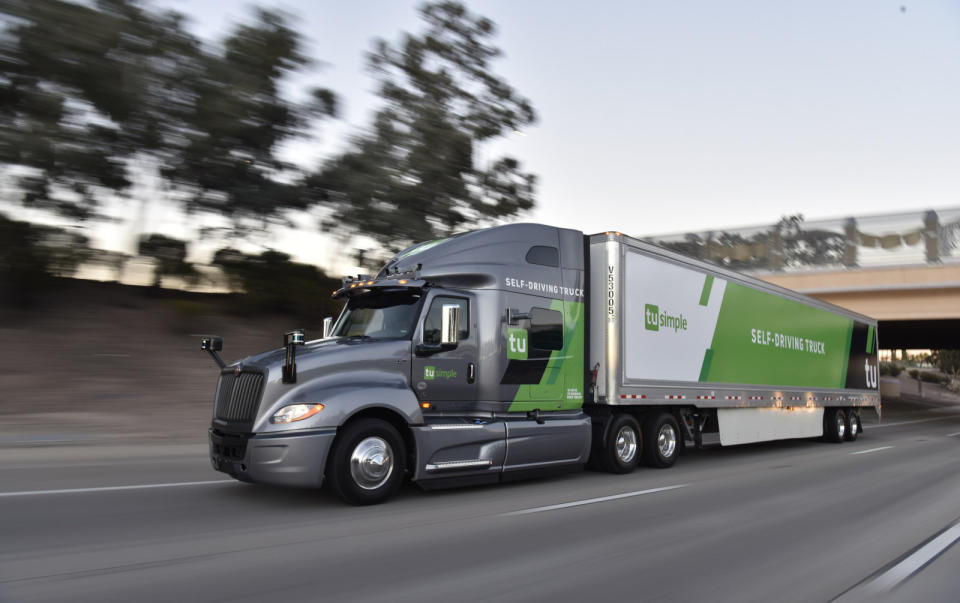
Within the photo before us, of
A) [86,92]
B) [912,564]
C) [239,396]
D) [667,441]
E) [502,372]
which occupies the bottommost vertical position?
[912,564]

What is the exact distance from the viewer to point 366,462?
7.32 meters

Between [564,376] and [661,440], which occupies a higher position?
[564,376]

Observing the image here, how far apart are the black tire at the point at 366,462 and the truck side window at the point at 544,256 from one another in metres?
3.39

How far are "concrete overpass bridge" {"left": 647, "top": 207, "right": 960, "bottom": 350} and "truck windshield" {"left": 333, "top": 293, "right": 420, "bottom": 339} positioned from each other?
15217 mm

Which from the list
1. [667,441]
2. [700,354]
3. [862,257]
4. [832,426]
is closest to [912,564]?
[667,441]

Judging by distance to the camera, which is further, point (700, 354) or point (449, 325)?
point (700, 354)

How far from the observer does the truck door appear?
8.07 m

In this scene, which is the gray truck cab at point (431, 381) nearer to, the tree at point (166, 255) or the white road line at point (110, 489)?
the white road line at point (110, 489)

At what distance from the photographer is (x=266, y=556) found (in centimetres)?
531

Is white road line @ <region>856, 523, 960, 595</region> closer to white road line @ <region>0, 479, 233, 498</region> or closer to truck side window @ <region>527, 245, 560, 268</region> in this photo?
truck side window @ <region>527, 245, 560, 268</region>

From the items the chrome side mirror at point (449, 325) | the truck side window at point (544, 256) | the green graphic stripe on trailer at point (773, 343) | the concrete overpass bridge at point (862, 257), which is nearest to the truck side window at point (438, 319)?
the chrome side mirror at point (449, 325)

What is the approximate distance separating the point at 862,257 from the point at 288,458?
21946 mm

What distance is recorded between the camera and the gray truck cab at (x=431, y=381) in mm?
7039

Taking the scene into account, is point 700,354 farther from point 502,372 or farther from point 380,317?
point 380,317
